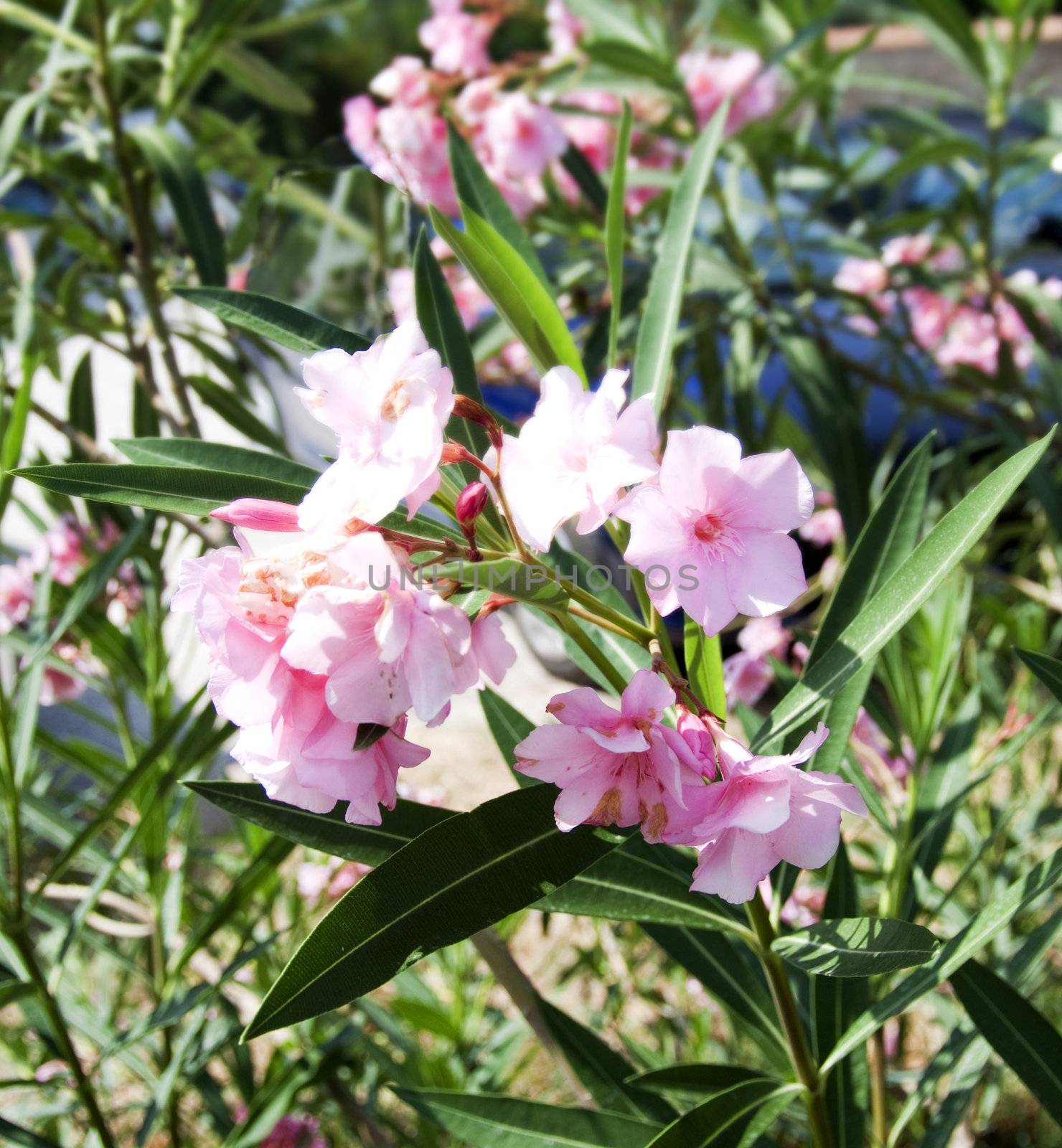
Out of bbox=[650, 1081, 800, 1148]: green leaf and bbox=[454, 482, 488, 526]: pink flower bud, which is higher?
bbox=[454, 482, 488, 526]: pink flower bud

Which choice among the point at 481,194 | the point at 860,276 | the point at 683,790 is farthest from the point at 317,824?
the point at 860,276

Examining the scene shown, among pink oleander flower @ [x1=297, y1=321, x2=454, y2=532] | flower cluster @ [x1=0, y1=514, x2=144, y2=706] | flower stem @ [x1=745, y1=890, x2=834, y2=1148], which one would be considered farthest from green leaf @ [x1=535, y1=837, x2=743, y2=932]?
flower cluster @ [x1=0, y1=514, x2=144, y2=706]

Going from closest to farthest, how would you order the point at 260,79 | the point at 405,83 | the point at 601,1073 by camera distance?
1. the point at 601,1073
2. the point at 260,79
3. the point at 405,83

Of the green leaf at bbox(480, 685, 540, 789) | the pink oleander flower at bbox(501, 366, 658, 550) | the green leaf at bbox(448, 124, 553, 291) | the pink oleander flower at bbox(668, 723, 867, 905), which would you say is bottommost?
the green leaf at bbox(480, 685, 540, 789)

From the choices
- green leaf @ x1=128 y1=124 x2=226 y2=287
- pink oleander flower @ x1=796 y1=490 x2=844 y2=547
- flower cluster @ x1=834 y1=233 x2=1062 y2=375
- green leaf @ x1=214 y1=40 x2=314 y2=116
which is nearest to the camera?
green leaf @ x1=128 y1=124 x2=226 y2=287

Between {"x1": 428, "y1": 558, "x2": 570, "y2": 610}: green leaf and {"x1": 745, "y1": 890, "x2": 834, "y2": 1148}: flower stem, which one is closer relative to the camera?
{"x1": 428, "y1": 558, "x2": 570, "y2": 610}: green leaf

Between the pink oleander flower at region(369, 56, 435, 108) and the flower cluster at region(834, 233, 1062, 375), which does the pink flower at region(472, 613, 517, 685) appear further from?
the flower cluster at region(834, 233, 1062, 375)

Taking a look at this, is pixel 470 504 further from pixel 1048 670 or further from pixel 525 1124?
pixel 525 1124

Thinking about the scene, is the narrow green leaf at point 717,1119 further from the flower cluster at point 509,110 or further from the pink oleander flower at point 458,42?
the pink oleander flower at point 458,42
